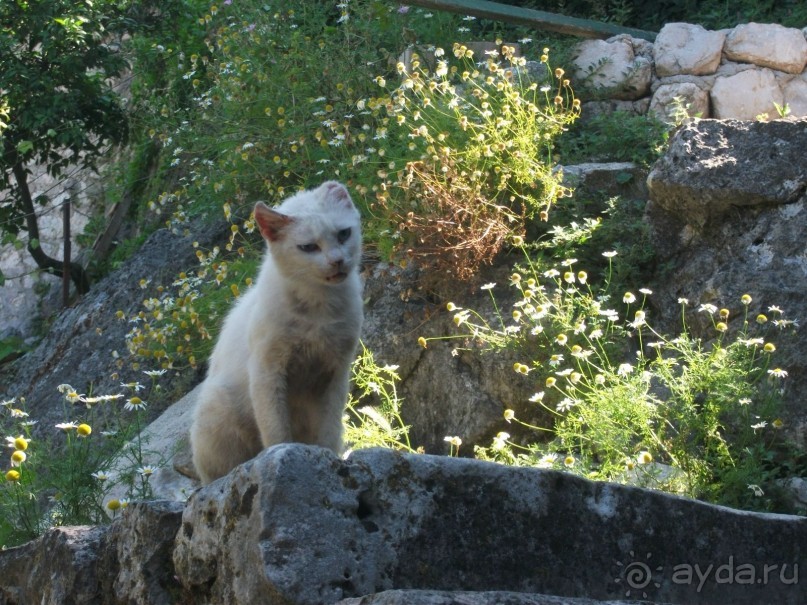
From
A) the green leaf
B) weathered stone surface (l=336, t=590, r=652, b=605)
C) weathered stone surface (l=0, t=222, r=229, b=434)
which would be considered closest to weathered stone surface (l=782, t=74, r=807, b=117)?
weathered stone surface (l=0, t=222, r=229, b=434)

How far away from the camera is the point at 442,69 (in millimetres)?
6270

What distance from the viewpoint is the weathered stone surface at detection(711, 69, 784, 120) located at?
24.6ft

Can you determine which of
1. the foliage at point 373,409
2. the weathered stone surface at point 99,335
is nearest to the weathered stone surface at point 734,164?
the foliage at point 373,409

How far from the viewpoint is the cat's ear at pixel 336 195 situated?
421 centimetres

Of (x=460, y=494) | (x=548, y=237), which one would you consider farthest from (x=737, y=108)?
(x=460, y=494)

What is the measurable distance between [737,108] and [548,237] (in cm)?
223

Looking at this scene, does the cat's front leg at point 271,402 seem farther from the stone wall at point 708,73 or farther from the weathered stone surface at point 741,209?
the stone wall at point 708,73

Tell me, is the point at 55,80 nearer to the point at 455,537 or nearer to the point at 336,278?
the point at 336,278

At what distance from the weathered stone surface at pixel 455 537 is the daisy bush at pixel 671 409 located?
1341 millimetres

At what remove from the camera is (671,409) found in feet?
15.9

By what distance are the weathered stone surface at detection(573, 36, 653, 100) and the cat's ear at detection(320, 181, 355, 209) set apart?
392cm

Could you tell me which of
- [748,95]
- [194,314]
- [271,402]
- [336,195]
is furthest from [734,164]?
[194,314]

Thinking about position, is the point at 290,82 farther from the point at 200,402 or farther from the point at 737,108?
the point at 200,402

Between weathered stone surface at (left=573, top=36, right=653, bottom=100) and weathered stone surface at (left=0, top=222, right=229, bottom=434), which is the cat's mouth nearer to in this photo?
weathered stone surface at (left=0, top=222, right=229, bottom=434)
